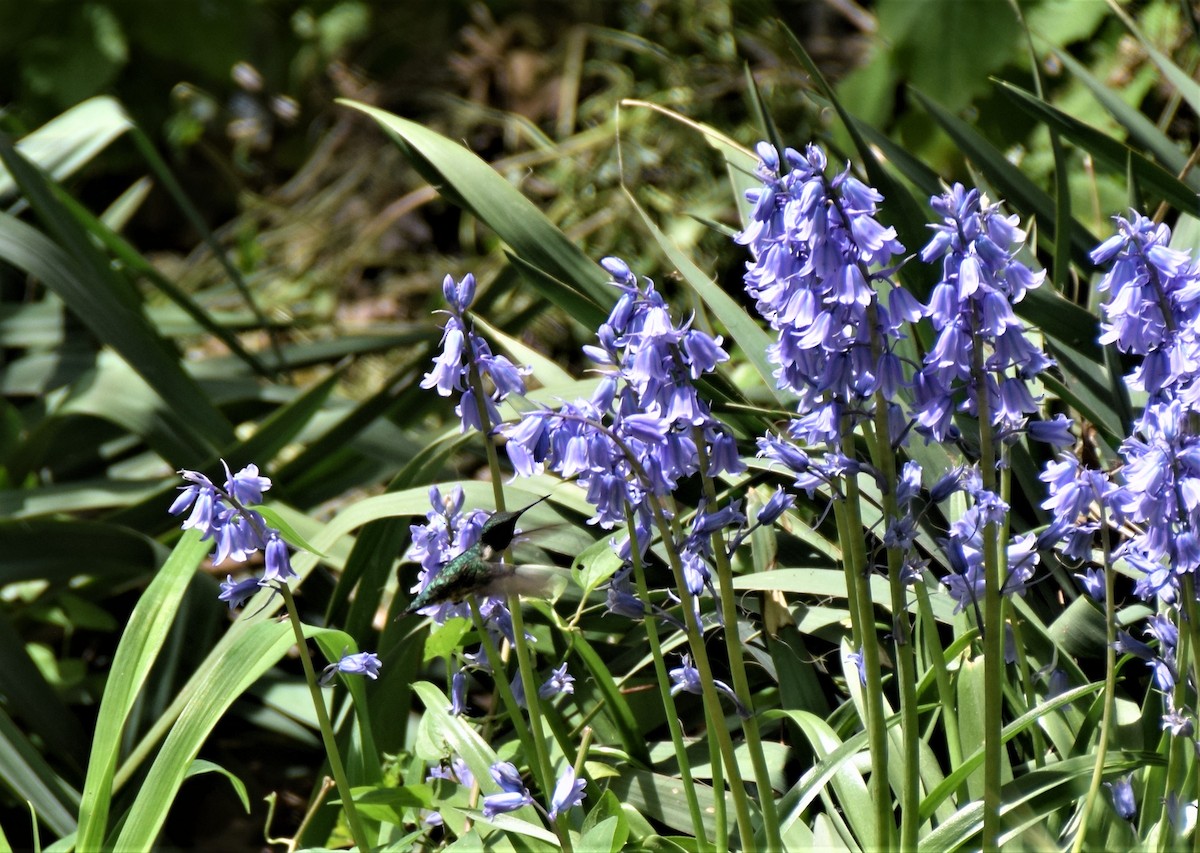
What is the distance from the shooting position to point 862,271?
1108 millimetres

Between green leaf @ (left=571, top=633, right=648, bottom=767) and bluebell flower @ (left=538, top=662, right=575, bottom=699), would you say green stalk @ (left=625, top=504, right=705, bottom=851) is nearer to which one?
bluebell flower @ (left=538, top=662, right=575, bottom=699)

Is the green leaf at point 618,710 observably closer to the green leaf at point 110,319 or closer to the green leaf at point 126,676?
the green leaf at point 126,676

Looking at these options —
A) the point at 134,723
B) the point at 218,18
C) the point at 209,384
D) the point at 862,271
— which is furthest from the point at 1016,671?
the point at 218,18

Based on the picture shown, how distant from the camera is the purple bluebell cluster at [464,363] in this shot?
1308 mm

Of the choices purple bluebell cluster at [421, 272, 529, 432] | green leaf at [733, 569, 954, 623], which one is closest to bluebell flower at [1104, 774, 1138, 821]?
green leaf at [733, 569, 954, 623]

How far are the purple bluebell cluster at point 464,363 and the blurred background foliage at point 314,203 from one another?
94 cm

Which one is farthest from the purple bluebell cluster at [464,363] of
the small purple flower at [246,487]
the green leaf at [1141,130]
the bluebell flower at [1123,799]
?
the green leaf at [1141,130]

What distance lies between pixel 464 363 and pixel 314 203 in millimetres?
5050

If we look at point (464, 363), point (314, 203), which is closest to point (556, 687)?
point (464, 363)

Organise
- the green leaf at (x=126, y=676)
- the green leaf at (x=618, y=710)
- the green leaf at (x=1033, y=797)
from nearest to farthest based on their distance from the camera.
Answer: the green leaf at (x=1033, y=797) → the green leaf at (x=126, y=676) → the green leaf at (x=618, y=710)

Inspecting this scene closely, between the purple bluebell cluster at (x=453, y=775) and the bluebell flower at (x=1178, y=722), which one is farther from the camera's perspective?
the purple bluebell cluster at (x=453, y=775)

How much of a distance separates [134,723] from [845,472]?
5.82 feet

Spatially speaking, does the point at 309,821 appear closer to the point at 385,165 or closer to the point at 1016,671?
the point at 1016,671

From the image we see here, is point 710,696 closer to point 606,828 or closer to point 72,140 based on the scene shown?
point 606,828
